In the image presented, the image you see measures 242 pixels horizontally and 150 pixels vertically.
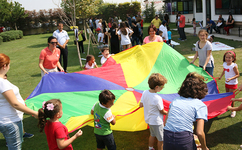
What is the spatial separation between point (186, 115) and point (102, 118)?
110cm

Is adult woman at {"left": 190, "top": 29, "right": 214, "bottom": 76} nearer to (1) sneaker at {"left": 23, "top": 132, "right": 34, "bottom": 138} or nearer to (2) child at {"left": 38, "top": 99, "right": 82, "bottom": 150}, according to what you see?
(2) child at {"left": 38, "top": 99, "right": 82, "bottom": 150}

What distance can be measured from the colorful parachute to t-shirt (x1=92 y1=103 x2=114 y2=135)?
234 millimetres

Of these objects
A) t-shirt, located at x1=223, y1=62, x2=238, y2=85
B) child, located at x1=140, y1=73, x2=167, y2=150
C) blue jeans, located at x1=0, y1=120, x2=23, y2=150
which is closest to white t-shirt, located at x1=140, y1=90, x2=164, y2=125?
child, located at x1=140, y1=73, x2=167, y2=150

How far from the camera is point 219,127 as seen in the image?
3.99m

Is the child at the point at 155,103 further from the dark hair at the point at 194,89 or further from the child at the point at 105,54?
the child at the point at 105,54

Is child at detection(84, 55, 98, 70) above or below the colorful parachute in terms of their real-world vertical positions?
above

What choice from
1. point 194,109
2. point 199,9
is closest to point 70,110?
point 194,109

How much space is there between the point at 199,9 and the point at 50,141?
22359 millimetres

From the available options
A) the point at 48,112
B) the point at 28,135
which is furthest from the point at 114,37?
the point at 48,112

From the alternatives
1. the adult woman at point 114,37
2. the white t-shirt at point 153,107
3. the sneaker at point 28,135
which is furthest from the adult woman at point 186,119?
the adult woman at point 114,37

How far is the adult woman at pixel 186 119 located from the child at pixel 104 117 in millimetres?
783

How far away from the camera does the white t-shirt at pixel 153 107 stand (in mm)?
2852

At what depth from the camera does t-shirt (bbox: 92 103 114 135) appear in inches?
108

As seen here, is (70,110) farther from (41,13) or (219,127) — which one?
(41,13)
